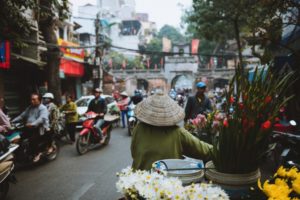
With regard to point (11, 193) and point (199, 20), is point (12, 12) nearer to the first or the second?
point (11, 193)

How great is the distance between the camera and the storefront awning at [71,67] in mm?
17895

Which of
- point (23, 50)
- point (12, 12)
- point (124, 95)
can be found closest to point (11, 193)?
point (12, 12)

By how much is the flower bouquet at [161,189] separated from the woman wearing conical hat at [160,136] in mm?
817

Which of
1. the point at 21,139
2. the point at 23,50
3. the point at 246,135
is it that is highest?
the point at 23,50

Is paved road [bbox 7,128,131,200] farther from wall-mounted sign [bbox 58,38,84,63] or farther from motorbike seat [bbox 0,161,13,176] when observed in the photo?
wall-mounted sign [bbox 58,38,84,63]

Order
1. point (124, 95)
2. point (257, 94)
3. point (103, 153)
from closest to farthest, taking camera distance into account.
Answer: point (257, 94) → point (103, 153) → point (124, 95)

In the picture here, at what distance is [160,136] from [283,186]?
3.90 ft

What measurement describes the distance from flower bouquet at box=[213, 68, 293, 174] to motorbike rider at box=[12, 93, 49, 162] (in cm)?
534

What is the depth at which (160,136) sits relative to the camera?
264cm

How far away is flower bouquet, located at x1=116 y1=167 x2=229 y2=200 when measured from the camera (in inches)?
62.1

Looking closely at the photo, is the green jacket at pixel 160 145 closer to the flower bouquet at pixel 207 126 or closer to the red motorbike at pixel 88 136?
the flower bouquet at pixel 207 126

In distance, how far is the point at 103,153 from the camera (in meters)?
8.19

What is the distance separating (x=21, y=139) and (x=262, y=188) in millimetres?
5969

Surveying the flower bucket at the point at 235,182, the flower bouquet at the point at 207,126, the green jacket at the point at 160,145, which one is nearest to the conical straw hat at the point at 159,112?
the green jacket at the point at 160,145
